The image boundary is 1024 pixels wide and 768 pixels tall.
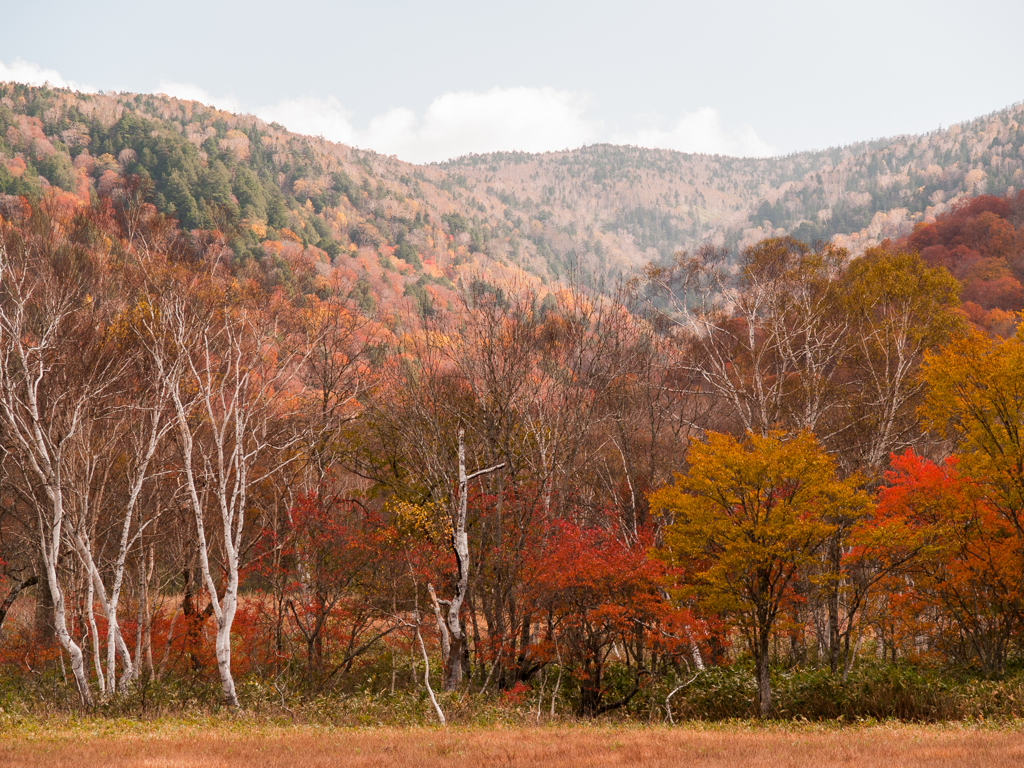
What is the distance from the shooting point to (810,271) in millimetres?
25578

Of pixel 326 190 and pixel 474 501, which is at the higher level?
pixel 326 190

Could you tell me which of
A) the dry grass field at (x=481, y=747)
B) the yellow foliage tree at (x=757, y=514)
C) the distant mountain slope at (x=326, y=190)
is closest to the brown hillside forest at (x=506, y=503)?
the yellow foliage tree at (x=757, y=514)

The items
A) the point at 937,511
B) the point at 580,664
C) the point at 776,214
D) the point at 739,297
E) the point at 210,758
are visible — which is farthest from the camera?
the point at 776,214

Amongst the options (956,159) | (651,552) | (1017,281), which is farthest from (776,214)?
(651,552)

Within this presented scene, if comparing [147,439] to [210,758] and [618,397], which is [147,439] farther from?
[618,397]

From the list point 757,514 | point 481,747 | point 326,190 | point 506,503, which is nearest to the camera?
point 481,747

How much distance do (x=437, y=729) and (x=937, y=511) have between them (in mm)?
13760

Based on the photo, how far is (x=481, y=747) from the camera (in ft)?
33.0

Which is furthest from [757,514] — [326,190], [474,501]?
[326,190]

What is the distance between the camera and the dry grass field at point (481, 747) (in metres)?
8.69

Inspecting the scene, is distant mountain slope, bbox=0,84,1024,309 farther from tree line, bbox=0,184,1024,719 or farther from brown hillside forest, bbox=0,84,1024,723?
tree line, bbox=0,184,1024,719

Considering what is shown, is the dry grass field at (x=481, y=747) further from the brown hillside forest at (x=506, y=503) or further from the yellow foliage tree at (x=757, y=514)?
the yellow foliage tree at (x=757, y=514)

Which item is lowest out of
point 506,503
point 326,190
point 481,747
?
point 481,747

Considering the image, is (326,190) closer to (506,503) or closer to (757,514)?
(506,503)
